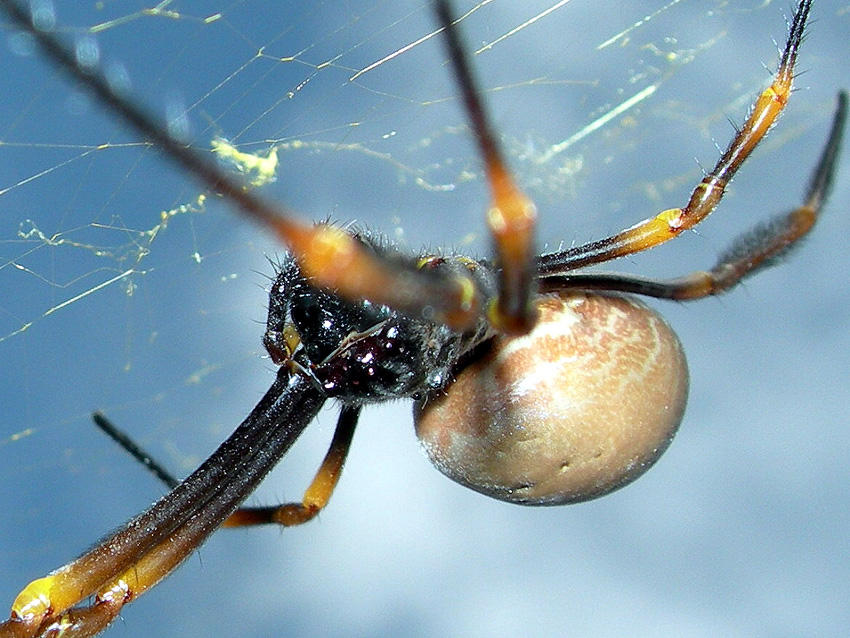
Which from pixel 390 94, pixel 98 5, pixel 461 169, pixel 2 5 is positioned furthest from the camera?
pixel 461 169

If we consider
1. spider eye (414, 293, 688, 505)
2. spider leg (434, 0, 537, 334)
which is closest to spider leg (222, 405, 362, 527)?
spider eye (414, 293, 688, 505)

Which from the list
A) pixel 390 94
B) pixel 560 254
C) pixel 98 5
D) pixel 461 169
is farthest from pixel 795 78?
pixel 461 169

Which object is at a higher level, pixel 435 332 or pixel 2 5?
pixel 2 5

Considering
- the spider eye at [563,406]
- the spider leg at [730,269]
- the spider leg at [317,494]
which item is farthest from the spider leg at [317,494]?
the spider leg at [730,269]

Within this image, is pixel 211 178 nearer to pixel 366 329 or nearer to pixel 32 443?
pixel 366 329

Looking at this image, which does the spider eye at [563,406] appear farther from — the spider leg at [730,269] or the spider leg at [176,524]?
the spider leg at [176,524]

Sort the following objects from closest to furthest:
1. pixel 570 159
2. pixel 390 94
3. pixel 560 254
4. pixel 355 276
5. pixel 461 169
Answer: pixel 355 276 → pixel 560 254 → pixel 390 94 → pixel 461 169 → pixel 570 159


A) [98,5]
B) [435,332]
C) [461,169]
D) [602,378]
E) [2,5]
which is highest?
[98,5]
